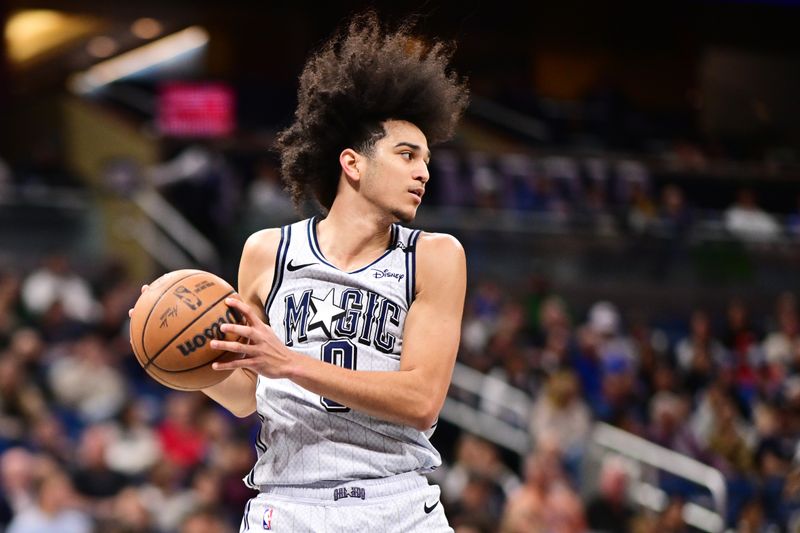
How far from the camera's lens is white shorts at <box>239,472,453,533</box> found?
138 inches

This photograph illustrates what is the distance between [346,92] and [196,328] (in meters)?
0.94

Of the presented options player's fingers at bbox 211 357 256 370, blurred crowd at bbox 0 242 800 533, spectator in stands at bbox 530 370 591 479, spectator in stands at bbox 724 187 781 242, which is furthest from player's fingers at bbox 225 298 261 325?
spectator in stands at bbox 724 187 781 242

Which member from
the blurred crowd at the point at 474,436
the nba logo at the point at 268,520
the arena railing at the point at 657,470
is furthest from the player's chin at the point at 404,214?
the arena railing at the point at 657,470

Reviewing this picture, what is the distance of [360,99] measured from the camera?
151 inches

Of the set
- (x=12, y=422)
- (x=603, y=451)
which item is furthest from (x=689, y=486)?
(x=12, y=422)

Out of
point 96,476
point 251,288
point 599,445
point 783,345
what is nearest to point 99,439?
point 96,476

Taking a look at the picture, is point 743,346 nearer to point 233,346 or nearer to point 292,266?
point 292,266

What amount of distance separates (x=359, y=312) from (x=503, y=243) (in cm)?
1145

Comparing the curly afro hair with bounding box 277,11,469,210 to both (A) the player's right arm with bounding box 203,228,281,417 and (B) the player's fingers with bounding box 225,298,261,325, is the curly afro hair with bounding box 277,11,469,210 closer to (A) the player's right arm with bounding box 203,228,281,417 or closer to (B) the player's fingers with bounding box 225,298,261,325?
(A) the player's right arm with bounding box 203,228,281,417

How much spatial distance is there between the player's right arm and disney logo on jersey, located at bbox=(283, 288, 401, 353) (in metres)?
0.18

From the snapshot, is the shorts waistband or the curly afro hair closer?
the shorts waistband

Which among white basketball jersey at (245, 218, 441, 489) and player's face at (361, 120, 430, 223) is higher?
player's face at (361, 120, 430, 223)

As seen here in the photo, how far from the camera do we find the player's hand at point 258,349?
319cm

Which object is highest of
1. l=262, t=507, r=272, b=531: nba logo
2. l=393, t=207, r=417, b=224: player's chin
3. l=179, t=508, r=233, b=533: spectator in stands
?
l=393, t=207, r=417, b=224: player's chin
